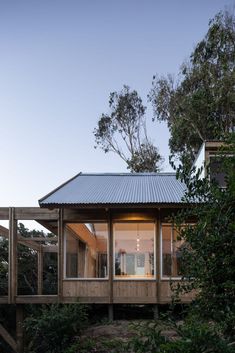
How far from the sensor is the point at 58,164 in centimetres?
2344

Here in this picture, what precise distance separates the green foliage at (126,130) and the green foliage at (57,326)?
21697 mm

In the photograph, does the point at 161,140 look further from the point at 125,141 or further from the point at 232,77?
the point at 232,77

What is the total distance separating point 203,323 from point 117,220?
900cm

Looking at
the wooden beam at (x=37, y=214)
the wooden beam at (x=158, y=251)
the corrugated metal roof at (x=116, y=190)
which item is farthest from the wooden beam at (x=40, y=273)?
the wooden beam at (x=158, y=251)

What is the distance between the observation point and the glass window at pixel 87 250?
1223 centimetres

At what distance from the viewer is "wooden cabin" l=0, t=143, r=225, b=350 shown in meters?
11.9

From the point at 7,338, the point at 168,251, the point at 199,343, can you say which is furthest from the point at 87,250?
the point at 199,343

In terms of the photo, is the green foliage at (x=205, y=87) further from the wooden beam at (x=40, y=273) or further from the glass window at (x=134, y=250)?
the glass window at (x=134, y=250)

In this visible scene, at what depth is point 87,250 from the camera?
1262cm

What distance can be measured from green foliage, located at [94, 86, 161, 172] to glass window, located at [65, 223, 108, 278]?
1968cm

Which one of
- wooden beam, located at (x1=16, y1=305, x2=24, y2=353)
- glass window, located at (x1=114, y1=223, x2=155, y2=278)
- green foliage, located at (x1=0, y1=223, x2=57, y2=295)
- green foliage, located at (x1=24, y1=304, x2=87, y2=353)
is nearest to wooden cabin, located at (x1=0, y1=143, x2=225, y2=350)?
glass window, located at (x1=114, y1=223, x2=155, y2=278)

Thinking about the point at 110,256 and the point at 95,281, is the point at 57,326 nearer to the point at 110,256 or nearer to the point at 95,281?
the point at 95,281

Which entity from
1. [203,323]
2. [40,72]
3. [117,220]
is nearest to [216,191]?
[203,323]

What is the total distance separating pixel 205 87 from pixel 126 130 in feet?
27.1
